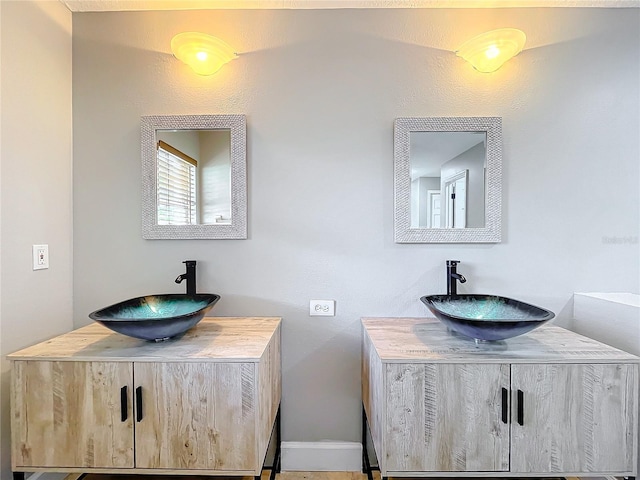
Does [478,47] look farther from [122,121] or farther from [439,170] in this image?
[122,121]

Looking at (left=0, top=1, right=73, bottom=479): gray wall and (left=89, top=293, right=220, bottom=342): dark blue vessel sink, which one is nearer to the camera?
(left=89, top=293, right=220, bottom=342): dark blue vessel sink

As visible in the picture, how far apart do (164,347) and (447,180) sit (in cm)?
152

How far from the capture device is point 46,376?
130 cm

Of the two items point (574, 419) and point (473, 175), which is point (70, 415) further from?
point (473, 175)

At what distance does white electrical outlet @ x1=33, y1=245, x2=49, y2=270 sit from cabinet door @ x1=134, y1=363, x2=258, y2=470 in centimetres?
81

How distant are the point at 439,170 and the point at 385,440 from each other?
127 cm

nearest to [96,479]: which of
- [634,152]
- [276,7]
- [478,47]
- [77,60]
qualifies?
[77,60]

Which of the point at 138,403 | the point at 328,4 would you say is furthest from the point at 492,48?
the point at 138,403

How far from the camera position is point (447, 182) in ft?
5.98

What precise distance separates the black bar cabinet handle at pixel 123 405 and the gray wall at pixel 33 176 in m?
0.61

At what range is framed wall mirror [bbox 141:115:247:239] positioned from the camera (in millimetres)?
1839

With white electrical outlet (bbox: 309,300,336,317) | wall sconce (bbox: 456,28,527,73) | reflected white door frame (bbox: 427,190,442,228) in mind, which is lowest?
white electrical outlet (bbox: 309,300,336,317)

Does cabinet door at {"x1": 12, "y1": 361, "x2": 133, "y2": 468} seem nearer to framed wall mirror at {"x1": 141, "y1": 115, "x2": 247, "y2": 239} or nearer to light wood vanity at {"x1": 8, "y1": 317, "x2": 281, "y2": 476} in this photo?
light wood vanity at {"x1": 8, "y1": 317, "x2": 281, "y2": 476}

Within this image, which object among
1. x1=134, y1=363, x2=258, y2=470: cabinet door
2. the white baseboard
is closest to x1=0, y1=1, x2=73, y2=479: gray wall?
x1=134, y1=363, x2=258, y2=470: cabinet door
